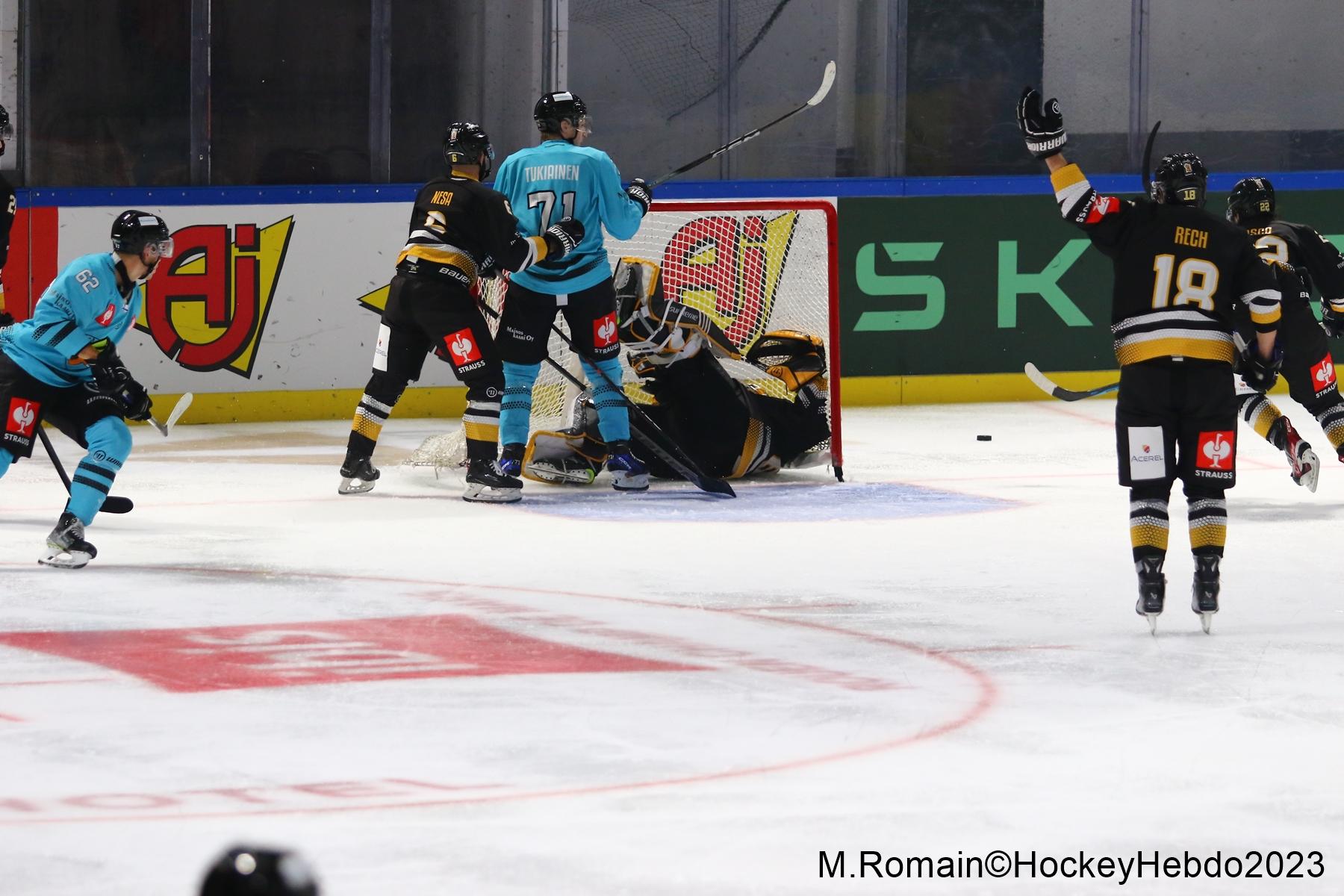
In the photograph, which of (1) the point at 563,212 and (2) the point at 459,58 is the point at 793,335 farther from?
(2) the point at 459,58

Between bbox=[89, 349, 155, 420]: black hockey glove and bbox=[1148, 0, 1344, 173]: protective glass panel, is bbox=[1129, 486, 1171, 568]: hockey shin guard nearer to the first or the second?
bbox=[89, 349, 155, 420]: black hockey glove

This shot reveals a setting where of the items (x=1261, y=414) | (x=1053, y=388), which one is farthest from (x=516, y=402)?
(x=1261, y=414)

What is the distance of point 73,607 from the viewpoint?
5012 millimetres

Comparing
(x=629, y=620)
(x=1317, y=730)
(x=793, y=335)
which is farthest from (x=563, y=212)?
(x=1317, y=730)

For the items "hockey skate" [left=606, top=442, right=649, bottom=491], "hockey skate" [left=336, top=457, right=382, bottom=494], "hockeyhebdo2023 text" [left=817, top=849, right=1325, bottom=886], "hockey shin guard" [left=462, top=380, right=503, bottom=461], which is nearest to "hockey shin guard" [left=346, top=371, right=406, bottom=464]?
"hockey skate" [left=336, top=457, right=382, bottom=494]

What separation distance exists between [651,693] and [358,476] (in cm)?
332

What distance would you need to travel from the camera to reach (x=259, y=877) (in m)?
1.32

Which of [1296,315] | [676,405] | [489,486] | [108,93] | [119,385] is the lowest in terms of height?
[489,486]

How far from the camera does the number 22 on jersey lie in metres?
4.76

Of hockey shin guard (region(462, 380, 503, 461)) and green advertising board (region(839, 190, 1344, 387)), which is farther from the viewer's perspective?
green advertising board (region(839, 190, 1344, 387))

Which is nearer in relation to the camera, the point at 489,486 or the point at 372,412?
the point at 489,486

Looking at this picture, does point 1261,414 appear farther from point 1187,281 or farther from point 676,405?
point 1187,281

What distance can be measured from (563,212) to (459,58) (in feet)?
8.80

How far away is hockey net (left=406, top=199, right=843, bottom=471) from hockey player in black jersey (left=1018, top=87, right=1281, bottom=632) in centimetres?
315
